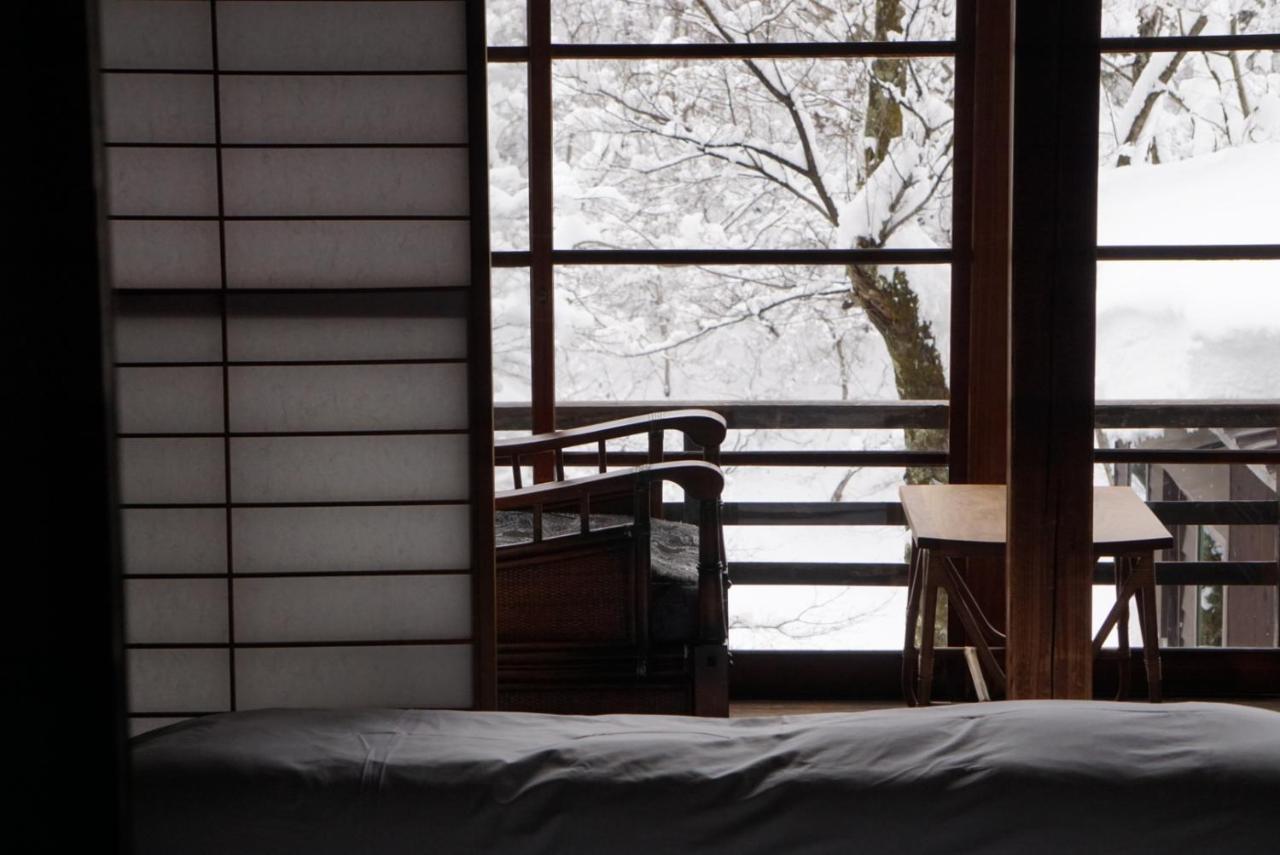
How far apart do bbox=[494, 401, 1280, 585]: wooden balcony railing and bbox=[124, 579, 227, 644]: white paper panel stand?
111 centimetres

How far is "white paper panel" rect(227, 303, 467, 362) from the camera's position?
2.42m

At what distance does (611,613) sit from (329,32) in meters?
1.29

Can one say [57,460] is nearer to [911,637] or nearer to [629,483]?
[629,483]

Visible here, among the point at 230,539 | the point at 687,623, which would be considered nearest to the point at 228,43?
the point at 230,539

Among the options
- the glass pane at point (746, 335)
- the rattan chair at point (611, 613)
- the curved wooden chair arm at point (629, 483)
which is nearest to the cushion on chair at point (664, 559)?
the rattan chair at point (611, 613)

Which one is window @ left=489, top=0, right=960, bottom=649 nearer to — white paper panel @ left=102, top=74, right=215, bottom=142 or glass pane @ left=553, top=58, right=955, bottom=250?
glass pane @ left=553, top=58, right=955, bottom=250

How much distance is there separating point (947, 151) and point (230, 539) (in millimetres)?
2116

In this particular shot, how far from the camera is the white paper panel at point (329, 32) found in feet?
7.82

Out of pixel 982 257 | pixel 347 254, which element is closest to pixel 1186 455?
pixel 982 257

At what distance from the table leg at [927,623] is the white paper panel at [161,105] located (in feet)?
5.87

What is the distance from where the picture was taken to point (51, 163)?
0.92 feet

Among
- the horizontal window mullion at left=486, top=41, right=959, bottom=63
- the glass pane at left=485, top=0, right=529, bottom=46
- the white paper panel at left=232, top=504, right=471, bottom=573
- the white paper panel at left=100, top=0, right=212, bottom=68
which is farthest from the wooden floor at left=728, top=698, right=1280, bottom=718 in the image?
the white paper panel at left=100, top=0, right=212, bottom=68

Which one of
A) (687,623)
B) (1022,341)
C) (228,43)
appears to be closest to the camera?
(1022,341)

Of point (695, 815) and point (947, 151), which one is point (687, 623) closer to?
point (695, 815)
